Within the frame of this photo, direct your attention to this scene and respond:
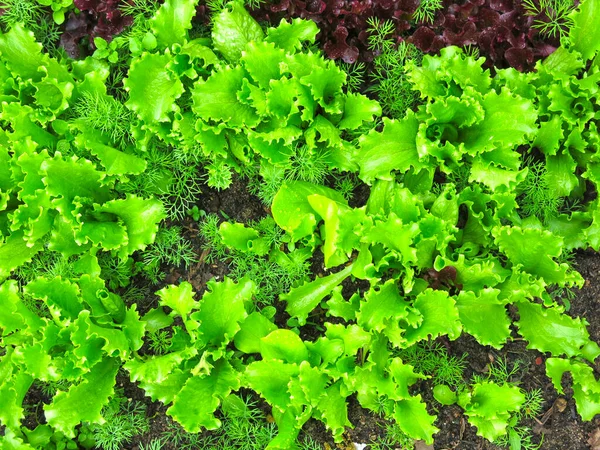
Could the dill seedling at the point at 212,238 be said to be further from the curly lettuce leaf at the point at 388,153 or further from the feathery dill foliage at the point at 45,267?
the curly lettuce leaf at the point at 388,153

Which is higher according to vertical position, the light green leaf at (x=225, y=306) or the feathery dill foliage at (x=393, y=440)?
the light green leaf at (x=225, y=306)

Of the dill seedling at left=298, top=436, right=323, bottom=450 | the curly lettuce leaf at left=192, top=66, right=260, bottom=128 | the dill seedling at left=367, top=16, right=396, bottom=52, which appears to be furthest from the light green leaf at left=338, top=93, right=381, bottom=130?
the dill seedling at left=298, top=436, right=323, bottom=450

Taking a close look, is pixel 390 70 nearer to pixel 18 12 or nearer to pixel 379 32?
pixel 379 32

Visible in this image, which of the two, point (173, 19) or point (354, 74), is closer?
point (173, 19)

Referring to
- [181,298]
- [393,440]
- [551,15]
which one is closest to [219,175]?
[181,298]

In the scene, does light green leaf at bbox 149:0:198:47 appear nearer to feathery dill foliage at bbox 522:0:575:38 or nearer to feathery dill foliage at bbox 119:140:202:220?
feathery dill foliage at bbox 119:140:202:220

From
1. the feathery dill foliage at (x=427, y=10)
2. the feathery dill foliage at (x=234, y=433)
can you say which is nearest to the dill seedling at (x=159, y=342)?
the feathery dill foliage at (x=234, y=433)
